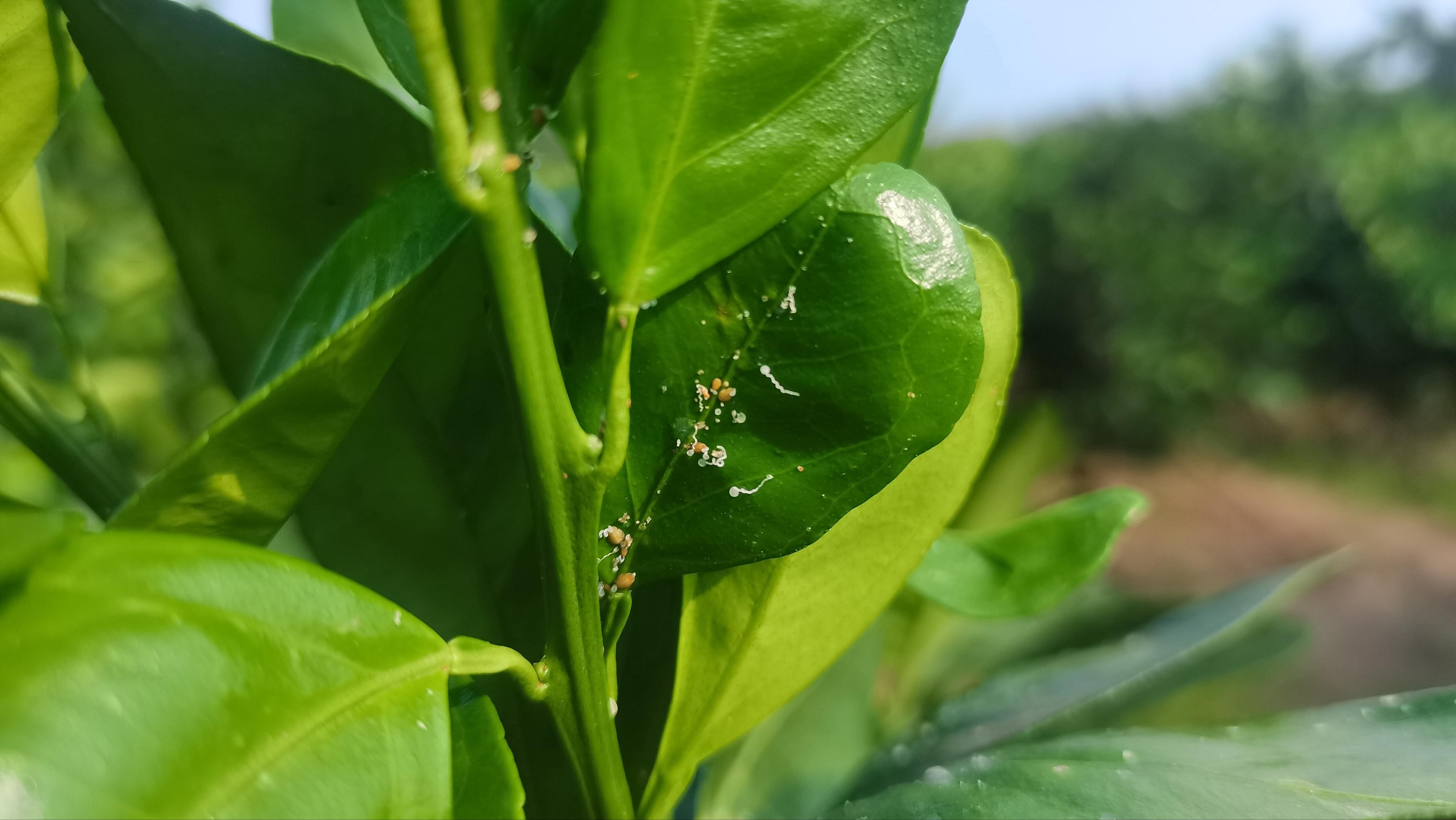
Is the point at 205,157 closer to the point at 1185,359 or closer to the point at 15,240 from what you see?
the point at 15,240

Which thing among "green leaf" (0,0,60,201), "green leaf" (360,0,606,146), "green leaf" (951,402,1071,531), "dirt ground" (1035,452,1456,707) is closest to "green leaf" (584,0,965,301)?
"green leaf" (360,0,606,146)

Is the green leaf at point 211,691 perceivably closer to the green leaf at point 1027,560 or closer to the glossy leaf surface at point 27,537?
the glossy leaf surface at point 27,537

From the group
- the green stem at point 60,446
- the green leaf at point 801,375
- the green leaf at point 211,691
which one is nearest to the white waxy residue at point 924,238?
the green leaf at point 801,375

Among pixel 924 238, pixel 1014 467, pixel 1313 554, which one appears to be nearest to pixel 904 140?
pixel 924 238

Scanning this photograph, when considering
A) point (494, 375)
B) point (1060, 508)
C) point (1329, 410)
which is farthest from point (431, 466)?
point (1329, 410)

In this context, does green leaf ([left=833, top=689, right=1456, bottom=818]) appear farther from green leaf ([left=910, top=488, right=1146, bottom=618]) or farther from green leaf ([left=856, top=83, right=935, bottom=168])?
green leaf ([left=856, top=83, right=935, bottom=168])

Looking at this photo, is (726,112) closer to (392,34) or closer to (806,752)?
(392,34)
